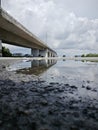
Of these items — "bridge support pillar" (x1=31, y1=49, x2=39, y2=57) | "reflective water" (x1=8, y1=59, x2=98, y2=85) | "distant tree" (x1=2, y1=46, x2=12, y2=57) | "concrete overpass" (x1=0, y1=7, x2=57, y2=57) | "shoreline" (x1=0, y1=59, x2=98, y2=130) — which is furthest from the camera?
"bridge support pillar" (x1=31, y1=49, x2=39, y2=57)

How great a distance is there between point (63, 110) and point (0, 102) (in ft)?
7.27

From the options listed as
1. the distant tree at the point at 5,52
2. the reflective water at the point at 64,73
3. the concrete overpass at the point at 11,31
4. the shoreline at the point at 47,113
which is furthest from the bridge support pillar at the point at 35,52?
the shoreline at the point at 47,113

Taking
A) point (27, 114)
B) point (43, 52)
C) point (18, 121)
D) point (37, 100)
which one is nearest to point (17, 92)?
point (37, 100)

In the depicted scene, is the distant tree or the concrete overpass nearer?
the concrete overpass

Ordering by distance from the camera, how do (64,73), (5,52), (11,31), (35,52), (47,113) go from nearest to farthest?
(47,113) < (64,73) < (11,31) < (5,52) < (35,52)

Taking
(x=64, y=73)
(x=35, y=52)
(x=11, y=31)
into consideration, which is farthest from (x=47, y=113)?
(x=35, y=52)

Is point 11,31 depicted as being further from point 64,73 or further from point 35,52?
point 35,52

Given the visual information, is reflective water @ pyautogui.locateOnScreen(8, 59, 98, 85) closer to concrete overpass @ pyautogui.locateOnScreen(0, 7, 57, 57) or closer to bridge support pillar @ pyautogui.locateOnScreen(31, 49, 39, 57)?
concrete overpass @ pyautogui.locateOnScreen(0, 7, 57, 57)

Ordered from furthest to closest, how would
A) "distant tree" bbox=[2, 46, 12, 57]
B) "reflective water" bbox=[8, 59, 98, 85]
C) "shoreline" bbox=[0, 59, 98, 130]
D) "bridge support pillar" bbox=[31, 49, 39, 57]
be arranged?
"bridge support pillar" bbox=[31, 49, 39, 57] → "distant tree" bbox=[2, 46, 12, 57] → "reflective water" bbox=[8, 59, 98, 85] → "shoreline" bbox=[0, 59, 98, 130]

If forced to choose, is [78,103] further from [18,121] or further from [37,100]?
[18,121]

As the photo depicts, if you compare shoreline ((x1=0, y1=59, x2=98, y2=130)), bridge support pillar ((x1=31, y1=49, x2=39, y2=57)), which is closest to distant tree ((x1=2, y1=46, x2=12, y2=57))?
bridge support pillar ((x1=31, y1=49, x2=39, y2=57))

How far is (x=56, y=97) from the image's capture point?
862 centimetres

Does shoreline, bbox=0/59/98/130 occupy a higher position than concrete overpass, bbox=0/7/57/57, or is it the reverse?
concrete overpass, bbox=0/7/57/57

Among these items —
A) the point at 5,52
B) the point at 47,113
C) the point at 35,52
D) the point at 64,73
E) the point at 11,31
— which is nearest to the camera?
the point at 47,113
